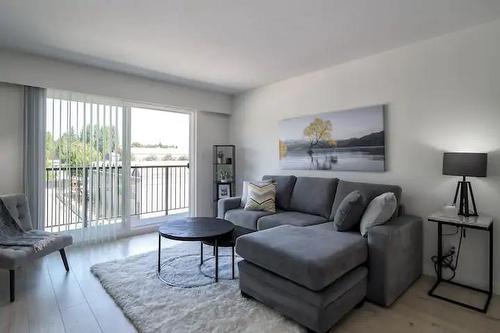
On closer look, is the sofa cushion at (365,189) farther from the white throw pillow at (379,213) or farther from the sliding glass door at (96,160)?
the sliding glass door at (96,160)

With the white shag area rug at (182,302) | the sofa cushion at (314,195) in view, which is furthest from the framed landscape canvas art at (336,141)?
the white shag area rug at (182,302)

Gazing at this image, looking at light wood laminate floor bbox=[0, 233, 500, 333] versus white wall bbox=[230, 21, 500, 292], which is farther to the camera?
white wall bbox=[230, 21, 500, 292]

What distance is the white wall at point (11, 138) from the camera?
2.99 metres

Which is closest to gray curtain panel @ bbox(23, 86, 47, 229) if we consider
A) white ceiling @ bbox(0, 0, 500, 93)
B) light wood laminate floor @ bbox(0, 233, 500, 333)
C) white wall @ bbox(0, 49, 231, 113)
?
white wall @ bbox(0, 49, 231, 113)

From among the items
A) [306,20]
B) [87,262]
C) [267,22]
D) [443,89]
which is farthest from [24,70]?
[443,89]

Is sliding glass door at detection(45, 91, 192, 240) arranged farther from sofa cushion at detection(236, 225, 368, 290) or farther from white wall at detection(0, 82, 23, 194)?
sofa cushion at detection(236, 225, 368, 290)

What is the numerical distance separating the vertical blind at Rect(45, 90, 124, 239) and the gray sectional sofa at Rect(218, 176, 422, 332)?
7.81ft

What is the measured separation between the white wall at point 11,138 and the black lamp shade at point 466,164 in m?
4.37

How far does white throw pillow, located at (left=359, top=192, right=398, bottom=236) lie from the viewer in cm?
224

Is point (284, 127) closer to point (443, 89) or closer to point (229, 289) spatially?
point (443, 89)

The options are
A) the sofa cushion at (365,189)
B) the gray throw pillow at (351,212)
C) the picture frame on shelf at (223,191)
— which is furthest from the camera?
the picture frame on shelf at (223,191)

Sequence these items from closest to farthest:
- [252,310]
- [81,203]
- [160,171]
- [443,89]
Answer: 1. [252,310]
2. [443,89]
3. [81,203]
4. [160,171]

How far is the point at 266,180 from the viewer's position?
150 inches

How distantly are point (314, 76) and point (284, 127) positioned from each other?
0.81 metres
